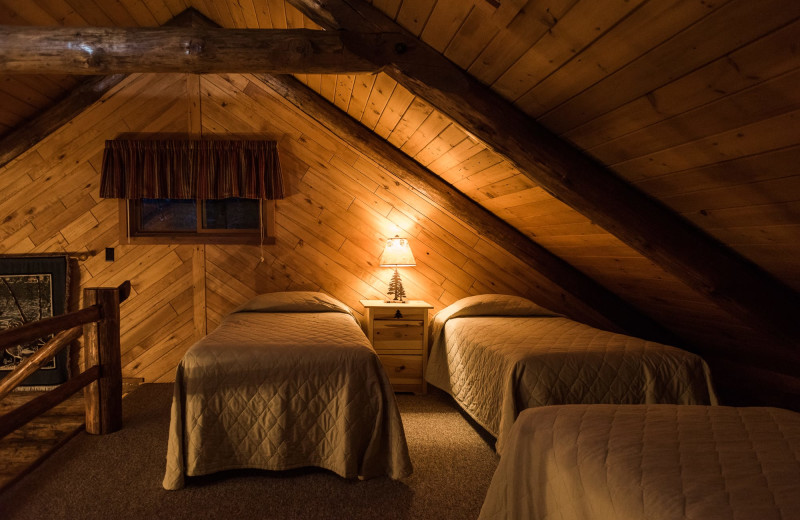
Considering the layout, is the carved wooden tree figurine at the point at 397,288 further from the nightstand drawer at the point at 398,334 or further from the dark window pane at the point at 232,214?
the dark window pane at the point at 232,214

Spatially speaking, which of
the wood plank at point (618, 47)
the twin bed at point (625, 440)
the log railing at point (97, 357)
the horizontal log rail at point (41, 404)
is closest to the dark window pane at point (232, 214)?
the log railing at point (97, 357)

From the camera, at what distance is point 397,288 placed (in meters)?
3.63

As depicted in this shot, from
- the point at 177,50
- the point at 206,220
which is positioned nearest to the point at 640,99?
the point at 177,50

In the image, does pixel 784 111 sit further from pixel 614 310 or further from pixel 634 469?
pixel 614 310

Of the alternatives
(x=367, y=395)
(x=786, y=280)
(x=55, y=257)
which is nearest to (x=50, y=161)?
(x=55, y=257)

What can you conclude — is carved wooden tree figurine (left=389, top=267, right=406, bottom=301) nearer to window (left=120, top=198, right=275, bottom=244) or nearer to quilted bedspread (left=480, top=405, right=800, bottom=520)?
window (left=120, top=198, right=275, bottom=244)

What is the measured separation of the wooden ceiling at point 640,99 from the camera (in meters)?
1.35

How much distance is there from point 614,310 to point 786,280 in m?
1.49

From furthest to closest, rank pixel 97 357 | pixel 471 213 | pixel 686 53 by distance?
pixel 471 213 → pixel 97 357 → pixel 686 53

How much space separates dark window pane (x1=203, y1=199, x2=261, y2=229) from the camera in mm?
3824

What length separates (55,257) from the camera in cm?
360

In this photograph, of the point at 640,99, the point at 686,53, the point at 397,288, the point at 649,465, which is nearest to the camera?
the point at 649,465

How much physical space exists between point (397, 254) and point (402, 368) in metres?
0.82

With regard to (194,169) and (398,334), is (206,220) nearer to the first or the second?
(194,169)
